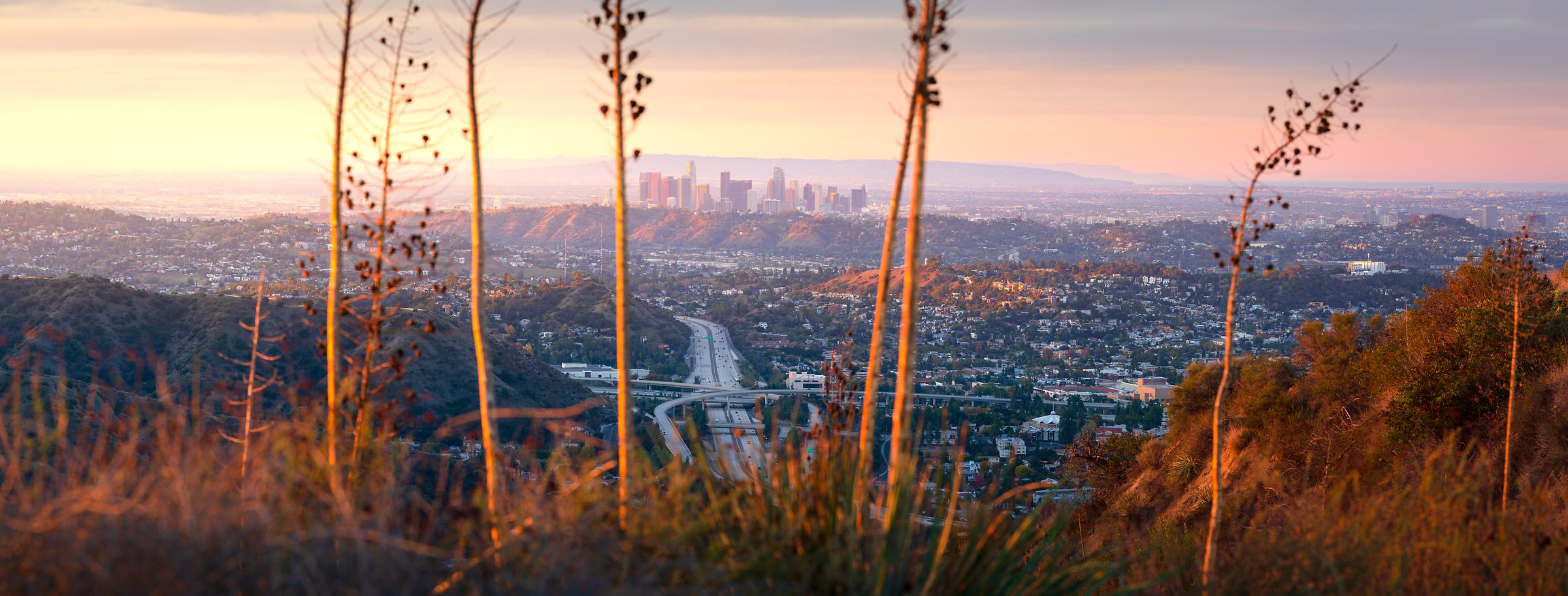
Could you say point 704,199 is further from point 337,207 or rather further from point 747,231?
point 337,207

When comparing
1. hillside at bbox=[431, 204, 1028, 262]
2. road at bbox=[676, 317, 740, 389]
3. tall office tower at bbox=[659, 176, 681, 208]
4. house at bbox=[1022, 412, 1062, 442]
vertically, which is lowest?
road at bbox=[676, 317, 740, 389]

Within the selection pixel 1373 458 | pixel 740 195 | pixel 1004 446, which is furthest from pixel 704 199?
pixel 1373 458

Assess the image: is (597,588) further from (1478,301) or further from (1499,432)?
(1478,301)

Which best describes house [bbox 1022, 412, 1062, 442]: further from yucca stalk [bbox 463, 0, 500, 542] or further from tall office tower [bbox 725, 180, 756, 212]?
tall office tower [bbox 725, 180, 756, 212]

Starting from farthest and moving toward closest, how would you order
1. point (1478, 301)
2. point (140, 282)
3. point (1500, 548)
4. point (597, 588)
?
point (140, 282) → point (1478, 301) → point (1500, 548) → point (597, 588)

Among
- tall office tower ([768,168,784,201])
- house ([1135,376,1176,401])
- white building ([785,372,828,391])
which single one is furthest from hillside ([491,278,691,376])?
tall office tower ([768,168,784,201])

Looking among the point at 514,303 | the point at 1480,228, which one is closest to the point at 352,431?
the point at 514,303

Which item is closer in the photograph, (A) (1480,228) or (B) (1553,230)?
(B) (1553,230)
